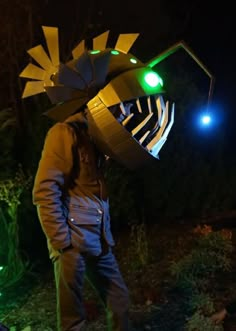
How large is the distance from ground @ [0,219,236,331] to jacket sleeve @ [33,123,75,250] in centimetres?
137

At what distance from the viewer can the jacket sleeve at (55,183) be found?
280 centimetres

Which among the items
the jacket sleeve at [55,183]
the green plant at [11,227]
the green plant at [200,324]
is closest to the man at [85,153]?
the jacket sleeve at [55,183]

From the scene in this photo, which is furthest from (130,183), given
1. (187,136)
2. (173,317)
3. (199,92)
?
(173,317)

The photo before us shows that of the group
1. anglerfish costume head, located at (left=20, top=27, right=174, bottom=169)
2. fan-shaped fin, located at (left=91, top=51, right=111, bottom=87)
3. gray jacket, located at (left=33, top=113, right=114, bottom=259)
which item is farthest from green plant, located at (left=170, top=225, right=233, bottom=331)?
fan-shaped fin, located at (left=91, top=51, right=111, bottom=87)

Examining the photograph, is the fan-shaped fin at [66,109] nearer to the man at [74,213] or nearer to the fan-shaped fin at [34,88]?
the man at [74,213]

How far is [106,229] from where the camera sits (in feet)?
10.1

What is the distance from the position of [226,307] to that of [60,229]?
1.89m

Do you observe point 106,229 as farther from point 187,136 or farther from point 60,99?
point 187,136

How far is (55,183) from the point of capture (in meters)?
2.82

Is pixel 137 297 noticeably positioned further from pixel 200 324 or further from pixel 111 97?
pixel 111 97

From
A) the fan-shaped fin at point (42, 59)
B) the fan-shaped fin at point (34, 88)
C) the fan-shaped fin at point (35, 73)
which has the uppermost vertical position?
the fan-shaped fin at point (42, 59)

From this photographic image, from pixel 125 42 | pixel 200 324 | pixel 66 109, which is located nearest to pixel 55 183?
pixel 66 109

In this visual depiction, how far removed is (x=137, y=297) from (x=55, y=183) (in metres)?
1.98

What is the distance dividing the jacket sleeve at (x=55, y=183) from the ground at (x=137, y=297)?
1.37m
